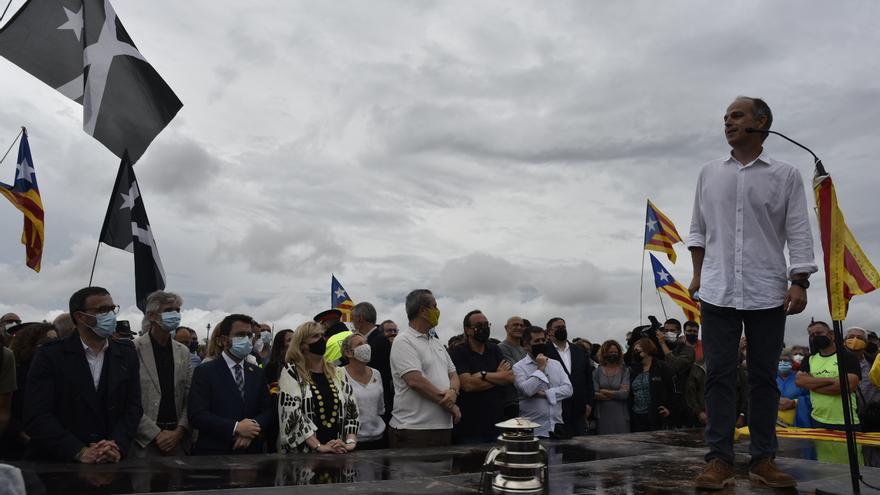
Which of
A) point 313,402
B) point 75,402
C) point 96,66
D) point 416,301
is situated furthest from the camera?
point 96,66

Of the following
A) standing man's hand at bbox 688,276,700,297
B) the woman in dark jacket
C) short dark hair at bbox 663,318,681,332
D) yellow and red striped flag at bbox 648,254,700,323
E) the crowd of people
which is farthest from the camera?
yellow and red striped flag at bbox 648,254,700,323

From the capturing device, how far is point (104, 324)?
19.3 feet

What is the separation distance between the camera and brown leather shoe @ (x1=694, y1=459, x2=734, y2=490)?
401cm

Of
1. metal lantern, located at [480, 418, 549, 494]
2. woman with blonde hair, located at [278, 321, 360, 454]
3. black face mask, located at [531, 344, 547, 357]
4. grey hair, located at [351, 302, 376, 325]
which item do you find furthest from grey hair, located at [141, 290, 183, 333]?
metal lantern, located at [480, 418, 549, 494]

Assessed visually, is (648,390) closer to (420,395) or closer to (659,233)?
(420,395)

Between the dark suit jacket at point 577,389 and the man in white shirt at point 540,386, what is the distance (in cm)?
66

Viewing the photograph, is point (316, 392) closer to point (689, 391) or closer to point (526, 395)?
point (526, 395)

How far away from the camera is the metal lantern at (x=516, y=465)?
3.24m

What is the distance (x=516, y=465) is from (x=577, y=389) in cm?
623

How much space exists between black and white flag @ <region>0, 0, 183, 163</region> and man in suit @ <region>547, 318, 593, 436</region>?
5.72 meters

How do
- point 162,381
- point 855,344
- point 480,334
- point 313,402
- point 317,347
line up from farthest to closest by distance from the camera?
point 855,344 < point 480,334 < point 317,347 < point 162,381 < point 313,402

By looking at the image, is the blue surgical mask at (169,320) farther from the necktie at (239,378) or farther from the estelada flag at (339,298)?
the estelada flag at (339,298)

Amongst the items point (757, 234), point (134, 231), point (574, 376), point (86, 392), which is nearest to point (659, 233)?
point (574, 376)

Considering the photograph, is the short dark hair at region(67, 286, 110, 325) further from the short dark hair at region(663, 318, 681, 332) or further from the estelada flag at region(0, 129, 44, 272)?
the short dark hair at region(663, 318, 681, 332)
